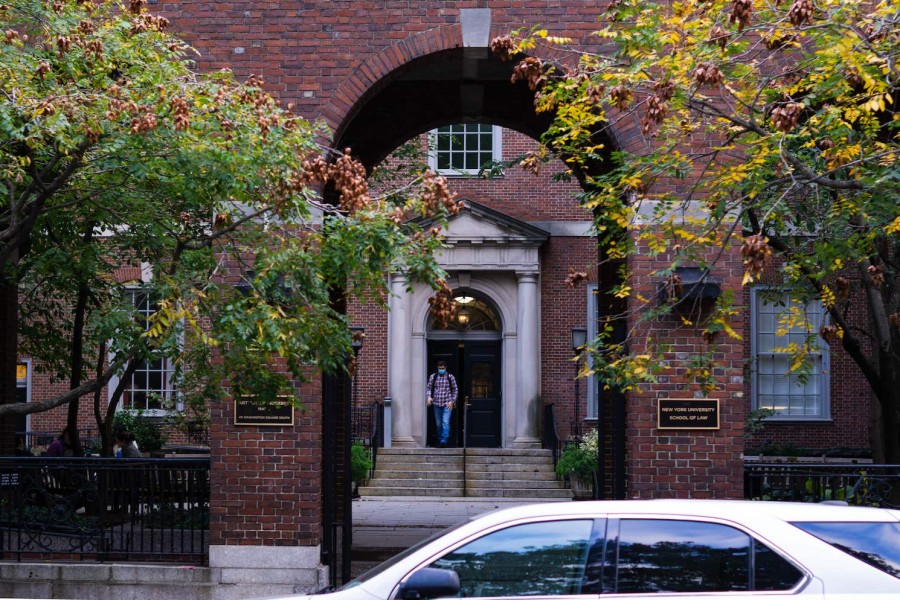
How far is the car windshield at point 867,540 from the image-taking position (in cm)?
528

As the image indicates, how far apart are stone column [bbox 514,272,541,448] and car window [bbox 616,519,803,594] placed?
717 inches

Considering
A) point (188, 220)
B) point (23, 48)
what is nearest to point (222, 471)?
point (188, 220)

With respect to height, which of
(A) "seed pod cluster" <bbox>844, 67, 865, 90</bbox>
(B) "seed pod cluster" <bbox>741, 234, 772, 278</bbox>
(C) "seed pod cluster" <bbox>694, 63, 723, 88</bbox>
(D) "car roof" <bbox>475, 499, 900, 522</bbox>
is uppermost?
(A) "seed pod cluster" <bbox>844, 67, 865, 90</bbox>

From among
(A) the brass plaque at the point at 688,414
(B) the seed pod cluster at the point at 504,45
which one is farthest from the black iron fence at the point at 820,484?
(B) the seed pod cluster at the point at 504,45

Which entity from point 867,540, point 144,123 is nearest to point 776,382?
point 144,123

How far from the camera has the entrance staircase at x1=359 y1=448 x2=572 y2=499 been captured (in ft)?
68.3

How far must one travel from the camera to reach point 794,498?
10844 mm

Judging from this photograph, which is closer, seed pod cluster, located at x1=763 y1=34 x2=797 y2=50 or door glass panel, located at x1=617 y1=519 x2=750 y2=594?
door glass panel, located at x1=617 y1=519 x2=750 y2=594

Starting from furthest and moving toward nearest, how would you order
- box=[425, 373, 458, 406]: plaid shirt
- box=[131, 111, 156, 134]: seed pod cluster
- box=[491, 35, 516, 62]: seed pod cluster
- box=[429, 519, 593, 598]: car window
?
1. box=[425, 373, 458, 406]: plaid shirt
2. box=[491, 35, 516, 62]: seed pod cluster
3. box=[131, 111, 156, 134]: seed pod cluster
4. box=[429, 519, 593, 598]: car window

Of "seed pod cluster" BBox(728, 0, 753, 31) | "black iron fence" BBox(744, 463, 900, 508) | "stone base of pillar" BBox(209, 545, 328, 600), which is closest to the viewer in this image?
"seed pod cluster" BBox(728, 0, 753, 31)

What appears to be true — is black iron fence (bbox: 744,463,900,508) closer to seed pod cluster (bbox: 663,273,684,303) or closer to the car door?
seed pod cluster (bbox: 663,273,684,303)

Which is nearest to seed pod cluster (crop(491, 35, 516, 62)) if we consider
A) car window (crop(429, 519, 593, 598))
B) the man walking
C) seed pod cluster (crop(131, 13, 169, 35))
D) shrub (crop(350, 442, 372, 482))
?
seed pod cluster (crop(131, 13, 169, 35))

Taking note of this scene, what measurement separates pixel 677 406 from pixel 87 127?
6201 mm

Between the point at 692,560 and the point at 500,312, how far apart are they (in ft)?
62.6
